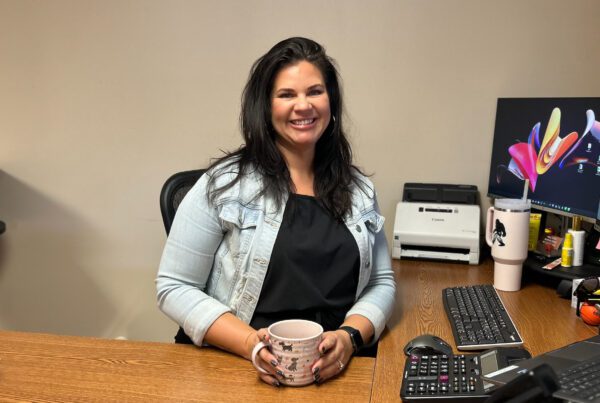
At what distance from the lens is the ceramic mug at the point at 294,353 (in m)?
0.99

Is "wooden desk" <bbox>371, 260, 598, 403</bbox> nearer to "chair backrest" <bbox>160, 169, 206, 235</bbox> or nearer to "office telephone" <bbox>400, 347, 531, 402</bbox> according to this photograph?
"office telephone" <bbox>400, 347, 531, 402</bbox>

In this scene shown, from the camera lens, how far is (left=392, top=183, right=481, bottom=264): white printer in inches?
75.4

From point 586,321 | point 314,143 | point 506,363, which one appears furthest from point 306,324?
point 586,321

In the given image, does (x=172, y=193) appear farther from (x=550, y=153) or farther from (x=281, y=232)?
(x=550, y=153)

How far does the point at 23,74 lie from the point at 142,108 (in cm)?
52

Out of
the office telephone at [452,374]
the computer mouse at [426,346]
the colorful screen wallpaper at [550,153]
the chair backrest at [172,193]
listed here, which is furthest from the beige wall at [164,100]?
the office telephone at [452,374]

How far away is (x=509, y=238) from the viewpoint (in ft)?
5.03

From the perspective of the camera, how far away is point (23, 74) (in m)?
2.29

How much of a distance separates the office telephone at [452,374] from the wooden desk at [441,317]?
4 cm

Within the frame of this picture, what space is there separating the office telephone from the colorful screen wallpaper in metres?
0.76

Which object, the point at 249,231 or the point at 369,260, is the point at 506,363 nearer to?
the point at 369,260

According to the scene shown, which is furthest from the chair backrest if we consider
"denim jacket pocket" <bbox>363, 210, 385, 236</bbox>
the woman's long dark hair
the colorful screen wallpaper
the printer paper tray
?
the colorful screen wallpaper

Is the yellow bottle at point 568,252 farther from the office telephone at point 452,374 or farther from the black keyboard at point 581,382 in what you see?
the black keyboard at point 581,382

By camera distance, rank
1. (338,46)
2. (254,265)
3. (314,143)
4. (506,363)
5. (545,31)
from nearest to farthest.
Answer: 1. (506,363)
2. (254,265)
3. (314,143)
4. (545,31)
5. (338,46)
